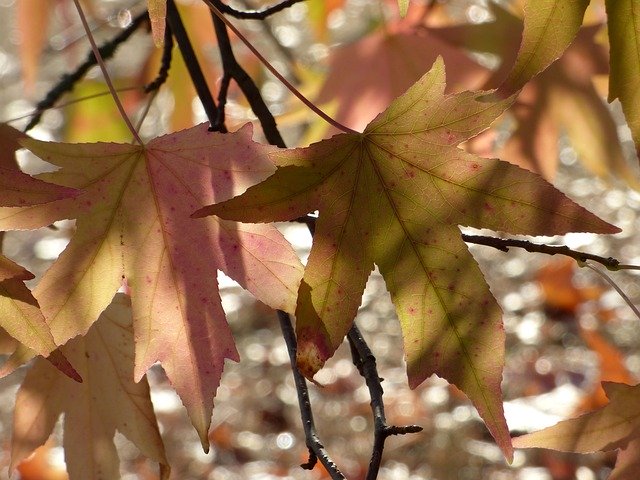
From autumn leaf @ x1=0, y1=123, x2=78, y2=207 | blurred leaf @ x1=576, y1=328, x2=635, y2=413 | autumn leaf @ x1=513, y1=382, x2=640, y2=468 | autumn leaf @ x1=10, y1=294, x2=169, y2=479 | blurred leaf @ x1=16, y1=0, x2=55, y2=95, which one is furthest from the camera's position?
blurred leaf @ x1=576, y1=328, x2=635, y2=413

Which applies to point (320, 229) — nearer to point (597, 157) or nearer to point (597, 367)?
point (597, 157)

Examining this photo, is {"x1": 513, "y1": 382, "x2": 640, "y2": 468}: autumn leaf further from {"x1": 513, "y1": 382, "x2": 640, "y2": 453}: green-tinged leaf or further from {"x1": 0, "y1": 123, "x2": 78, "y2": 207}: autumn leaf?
{"x1": 0, "y1": 123, "x2": 78, "y2": 207}: autumn leaf

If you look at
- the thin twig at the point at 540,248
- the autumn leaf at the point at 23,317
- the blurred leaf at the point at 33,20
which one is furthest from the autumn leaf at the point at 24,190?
the blurred leaf at the point at 33,20

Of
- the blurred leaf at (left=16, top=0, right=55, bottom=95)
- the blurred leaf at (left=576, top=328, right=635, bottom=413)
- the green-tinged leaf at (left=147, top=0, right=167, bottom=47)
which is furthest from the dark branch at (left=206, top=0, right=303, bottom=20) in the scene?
the blurred leaf at (left=576, top=328, right=635, bottom=413)

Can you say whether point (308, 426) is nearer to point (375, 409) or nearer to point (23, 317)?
point (375, 409)

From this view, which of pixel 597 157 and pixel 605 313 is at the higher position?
pixel 605 313

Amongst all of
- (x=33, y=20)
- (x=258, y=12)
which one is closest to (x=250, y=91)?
(x=258, y=12)

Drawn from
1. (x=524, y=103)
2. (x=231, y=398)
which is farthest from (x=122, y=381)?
(x=231, y=398)
